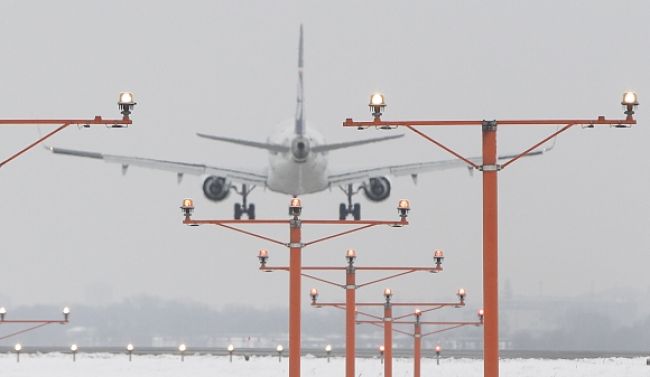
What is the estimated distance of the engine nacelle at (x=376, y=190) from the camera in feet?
298

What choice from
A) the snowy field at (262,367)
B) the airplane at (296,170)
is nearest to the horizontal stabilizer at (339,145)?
the airplane at (296,170)

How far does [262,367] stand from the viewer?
337ft

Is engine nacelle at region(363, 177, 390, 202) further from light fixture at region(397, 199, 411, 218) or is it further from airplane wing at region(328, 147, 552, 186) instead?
light fixture at region(397, 199, 411, 218)

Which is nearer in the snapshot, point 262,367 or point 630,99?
point 630,99

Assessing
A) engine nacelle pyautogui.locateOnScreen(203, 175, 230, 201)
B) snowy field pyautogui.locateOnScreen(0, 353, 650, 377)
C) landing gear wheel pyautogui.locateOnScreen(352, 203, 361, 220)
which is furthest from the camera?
snowy field pyautogui.locateOnScreen(0, 353, 650, 377)

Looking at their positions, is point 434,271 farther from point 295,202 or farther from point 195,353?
point 195,353

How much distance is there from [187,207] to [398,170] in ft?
175

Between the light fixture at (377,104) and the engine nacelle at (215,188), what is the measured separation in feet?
198

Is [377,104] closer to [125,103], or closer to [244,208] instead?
[125,103]

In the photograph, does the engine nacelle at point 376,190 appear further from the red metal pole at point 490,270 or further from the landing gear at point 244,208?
the red metal pole at point 490,270

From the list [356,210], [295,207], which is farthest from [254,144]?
[295,207]

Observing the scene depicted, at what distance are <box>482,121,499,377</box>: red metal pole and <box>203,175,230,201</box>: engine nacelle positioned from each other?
197ft

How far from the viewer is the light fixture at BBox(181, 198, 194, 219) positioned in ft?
142

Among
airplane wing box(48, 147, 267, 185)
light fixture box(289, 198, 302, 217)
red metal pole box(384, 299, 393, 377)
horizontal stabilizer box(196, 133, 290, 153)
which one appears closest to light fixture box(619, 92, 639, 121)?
light fixture box(289, 198, 302, 217)
